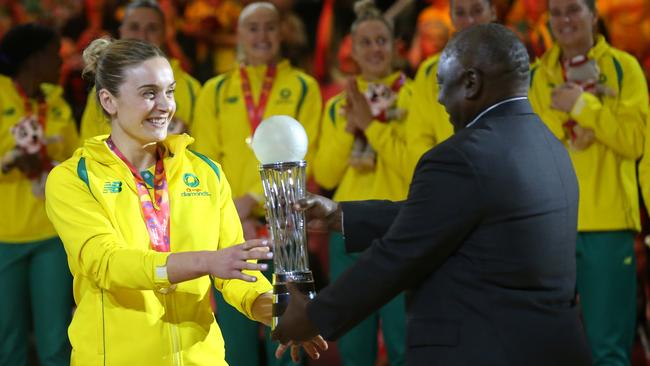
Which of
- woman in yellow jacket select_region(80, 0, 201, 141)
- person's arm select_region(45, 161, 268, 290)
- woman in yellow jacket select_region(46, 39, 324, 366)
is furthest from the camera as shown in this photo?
woman in yellow jacket select_region(80, 0, 201, 141)

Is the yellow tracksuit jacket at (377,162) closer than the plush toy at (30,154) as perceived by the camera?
Yes

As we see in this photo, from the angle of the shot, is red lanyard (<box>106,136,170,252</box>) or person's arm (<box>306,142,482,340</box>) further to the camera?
red lanyard (<box>106,136,170,252</box>)

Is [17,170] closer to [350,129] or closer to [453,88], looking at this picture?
[350,129]

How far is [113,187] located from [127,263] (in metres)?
0.30

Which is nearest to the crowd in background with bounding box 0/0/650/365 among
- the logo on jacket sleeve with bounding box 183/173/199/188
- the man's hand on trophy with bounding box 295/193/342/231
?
the logo on jacket sleeve with bounding box 183/173/199/188

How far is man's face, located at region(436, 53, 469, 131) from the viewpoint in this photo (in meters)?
2.93

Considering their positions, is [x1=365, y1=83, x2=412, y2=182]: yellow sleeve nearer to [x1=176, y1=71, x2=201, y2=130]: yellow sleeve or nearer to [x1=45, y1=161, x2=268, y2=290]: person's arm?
[x1=176, y1=71, x2=201, y2=130]: yellow sleeve

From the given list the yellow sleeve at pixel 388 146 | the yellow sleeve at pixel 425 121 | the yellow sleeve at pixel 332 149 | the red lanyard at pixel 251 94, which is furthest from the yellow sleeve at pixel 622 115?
the red lanyard at pixel 251 94

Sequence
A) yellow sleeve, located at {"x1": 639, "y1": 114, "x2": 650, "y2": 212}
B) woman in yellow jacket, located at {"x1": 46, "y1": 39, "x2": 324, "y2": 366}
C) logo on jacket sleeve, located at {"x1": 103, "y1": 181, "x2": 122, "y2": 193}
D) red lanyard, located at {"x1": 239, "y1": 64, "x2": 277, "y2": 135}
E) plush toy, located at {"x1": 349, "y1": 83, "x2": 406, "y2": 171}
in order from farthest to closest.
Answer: red lanyard, located at {"x1": 239, "y1": 64, "x2": 277, "y2": 135}
plush toy, located at {"x1": 349, "y1": 83, "x2": 406, "y2": 171}
yellow sleeve, located at {"x1": 639, "y1": 114, "x2": 650, "y2": 212}
logo on jacket sleeve, located at {"x1": 103, "y1": 181, "x2": 122, "y2": 193}
woman in yellow jacket, located at {"x1": 46, "y1": 39, "x2": 324, "y2": 366}

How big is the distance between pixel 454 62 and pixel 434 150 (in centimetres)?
25

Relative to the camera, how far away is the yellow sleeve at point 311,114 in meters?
5.76

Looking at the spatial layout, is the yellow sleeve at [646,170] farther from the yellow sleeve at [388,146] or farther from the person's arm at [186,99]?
the person's arm at [186,99]

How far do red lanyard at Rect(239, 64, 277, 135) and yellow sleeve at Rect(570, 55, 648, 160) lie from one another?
163cm

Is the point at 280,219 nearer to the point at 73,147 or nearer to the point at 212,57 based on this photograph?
the point at 73,147
